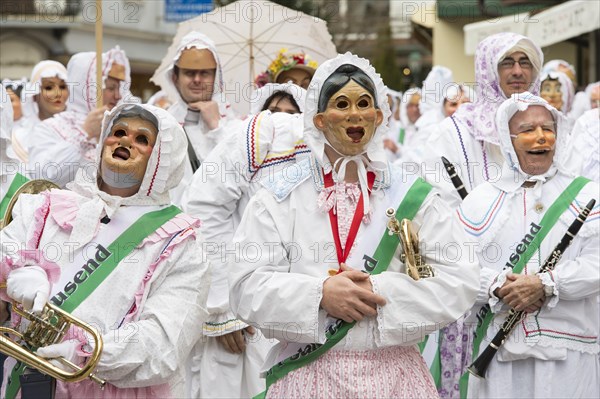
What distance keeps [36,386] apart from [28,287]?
0.43 metres

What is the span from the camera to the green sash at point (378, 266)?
5.38 m

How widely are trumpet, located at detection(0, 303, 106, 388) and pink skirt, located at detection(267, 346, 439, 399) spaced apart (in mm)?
860

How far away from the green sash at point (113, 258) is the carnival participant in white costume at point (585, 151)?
3.28m

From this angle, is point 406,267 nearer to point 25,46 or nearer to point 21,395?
point 21,395

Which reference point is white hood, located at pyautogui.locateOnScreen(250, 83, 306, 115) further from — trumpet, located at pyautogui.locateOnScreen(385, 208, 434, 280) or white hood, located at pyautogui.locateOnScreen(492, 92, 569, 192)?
trumpet, located at pyautogui.locateOnScreen(385, 208, 434, 280)

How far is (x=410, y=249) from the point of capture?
5352 mm

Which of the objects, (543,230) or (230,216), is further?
(230,216)

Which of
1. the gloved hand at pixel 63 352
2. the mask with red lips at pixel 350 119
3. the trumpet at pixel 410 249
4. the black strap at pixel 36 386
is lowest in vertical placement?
the black strap at pixel 36 386

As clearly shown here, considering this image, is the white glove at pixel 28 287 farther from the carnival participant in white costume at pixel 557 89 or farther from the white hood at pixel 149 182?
the carnival participant in white costume at pixel 557 89

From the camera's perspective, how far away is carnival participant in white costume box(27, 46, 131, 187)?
29.0ft

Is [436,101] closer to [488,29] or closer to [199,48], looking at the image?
[488,29]

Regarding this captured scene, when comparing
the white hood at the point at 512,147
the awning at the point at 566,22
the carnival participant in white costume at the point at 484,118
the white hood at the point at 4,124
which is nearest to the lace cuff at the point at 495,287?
the white hood at the point at 512,147

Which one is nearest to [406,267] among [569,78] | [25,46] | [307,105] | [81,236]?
[307,105]

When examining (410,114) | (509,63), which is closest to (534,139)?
(509,63)
